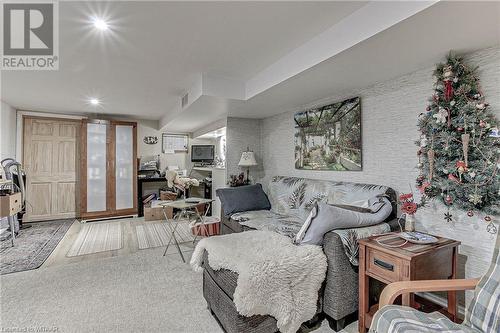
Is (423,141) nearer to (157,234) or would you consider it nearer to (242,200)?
(242,200)

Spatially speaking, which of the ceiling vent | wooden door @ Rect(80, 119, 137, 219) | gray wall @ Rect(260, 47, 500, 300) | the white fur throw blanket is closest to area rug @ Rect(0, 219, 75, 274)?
wooden door @ Rect(80, 119, 137, 219)

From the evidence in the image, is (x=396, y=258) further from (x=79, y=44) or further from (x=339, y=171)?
(x=79, y=44)

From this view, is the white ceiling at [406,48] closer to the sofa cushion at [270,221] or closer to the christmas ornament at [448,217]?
the christmas ornament at [448,217]

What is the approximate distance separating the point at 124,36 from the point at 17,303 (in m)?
2.52

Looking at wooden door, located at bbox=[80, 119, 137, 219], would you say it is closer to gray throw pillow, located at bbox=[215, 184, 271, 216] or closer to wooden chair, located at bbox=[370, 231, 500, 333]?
gray throw pillow, located at bbox=[215, 184, 271, 216]

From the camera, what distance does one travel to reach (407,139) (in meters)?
2.34

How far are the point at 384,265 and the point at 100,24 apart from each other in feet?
9.11

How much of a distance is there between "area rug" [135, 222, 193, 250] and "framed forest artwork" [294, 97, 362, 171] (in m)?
2.21

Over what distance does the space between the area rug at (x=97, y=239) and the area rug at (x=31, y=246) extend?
291 millimetres

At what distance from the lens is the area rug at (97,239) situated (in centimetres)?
348

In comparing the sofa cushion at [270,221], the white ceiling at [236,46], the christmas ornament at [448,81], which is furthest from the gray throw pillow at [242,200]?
the christmas ornament at [448,81]

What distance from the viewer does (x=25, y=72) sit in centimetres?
291

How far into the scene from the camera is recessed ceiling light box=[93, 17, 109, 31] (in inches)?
74.7

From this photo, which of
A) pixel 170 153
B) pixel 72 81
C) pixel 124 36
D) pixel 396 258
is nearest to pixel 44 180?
pixel 170 153
